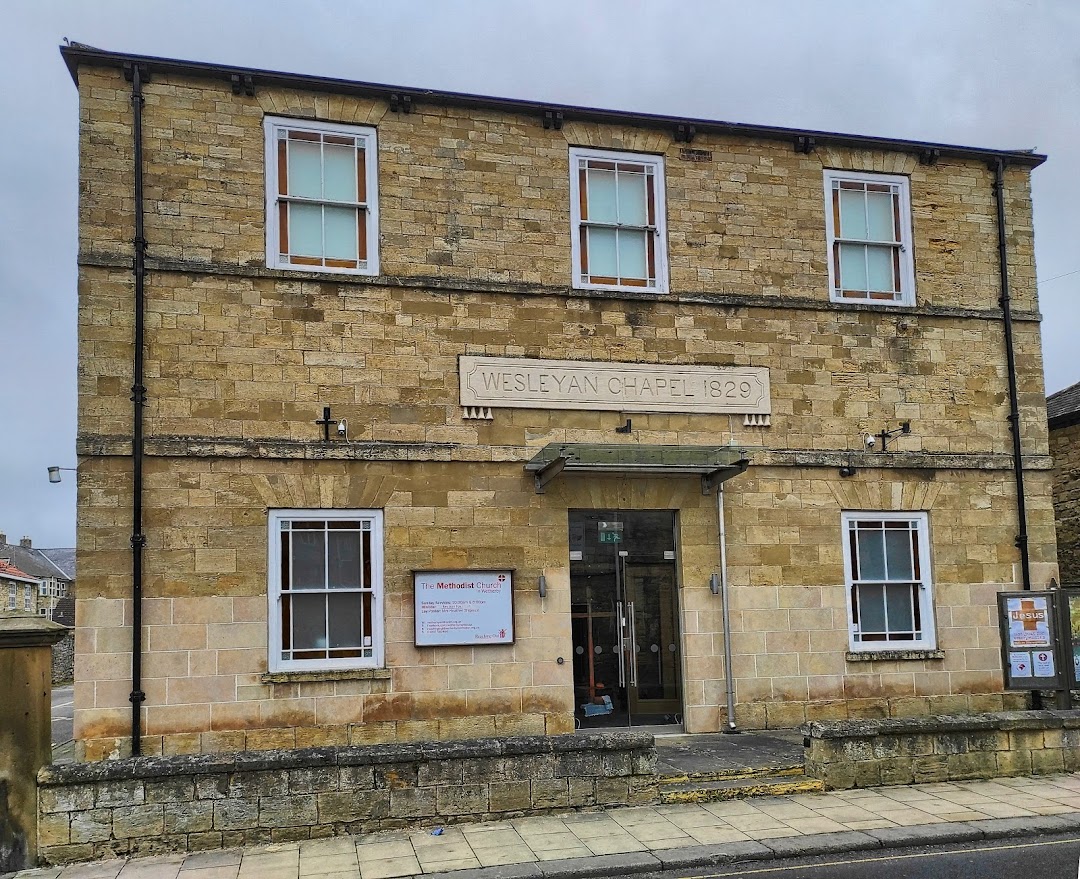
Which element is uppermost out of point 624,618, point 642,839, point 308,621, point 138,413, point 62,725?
point 138,413

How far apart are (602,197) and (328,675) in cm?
662

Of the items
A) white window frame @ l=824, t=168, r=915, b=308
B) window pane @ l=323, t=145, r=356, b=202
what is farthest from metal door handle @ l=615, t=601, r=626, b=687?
window pane @ l=323, t=145, r=356, b=202

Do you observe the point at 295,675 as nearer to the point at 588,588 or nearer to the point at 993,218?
the point at 588,588

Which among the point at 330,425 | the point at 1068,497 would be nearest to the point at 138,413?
the point at 330,425

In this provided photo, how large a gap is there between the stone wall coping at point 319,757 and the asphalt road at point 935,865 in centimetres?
163

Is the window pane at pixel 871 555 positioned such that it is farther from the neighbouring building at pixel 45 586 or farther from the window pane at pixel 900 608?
the neighbouring building at pixel 45 586

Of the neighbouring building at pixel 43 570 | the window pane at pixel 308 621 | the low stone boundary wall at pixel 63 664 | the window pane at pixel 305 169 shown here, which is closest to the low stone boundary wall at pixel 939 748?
the window pane at pixel 308 621

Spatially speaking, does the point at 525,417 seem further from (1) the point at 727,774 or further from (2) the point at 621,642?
(1) the point at 727,774

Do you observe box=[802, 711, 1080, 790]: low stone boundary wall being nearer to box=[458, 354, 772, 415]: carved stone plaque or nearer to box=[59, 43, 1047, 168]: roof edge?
box=[458, 354, 772, 415]: carved stone plaque

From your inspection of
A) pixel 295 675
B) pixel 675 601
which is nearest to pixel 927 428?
pixel 675 601

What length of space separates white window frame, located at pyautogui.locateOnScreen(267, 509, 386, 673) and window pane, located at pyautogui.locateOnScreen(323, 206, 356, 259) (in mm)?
3014

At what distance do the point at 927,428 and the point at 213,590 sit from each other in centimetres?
911

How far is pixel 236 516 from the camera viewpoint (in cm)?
1097

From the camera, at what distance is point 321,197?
1183 cm
